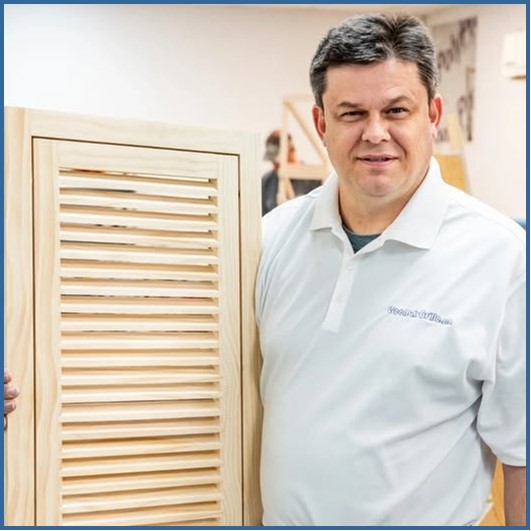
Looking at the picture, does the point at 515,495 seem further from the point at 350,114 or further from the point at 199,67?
the point at 199,67

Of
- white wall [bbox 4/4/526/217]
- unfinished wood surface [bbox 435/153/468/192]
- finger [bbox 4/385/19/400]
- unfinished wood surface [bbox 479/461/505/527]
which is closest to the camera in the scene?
finger [bbox 4/385/19/400]

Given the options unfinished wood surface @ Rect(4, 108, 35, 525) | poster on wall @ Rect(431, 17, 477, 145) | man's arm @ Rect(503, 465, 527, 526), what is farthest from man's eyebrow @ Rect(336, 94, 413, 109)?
poster on wall @ Rect(431, 17, 477, 145)

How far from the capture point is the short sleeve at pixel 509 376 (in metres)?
1.53

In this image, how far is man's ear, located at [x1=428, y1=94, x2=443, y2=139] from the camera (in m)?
1.62

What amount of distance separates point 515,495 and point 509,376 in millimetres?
235

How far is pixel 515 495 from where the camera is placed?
1.60 m

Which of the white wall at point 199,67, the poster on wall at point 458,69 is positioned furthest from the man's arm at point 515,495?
the poster on wall at point 458,69

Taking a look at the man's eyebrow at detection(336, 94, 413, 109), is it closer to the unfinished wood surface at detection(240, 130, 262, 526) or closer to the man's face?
the man's face

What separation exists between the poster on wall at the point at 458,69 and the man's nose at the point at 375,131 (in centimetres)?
604

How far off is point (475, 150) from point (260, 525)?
6160mm

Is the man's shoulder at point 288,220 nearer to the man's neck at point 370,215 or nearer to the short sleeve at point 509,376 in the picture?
the man's neck at point 370,215

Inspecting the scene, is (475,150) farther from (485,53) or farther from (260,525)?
(260,525)

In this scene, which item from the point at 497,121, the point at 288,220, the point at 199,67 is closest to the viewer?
the point at 288,220

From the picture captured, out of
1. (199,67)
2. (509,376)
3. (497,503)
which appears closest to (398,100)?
(509,376)
